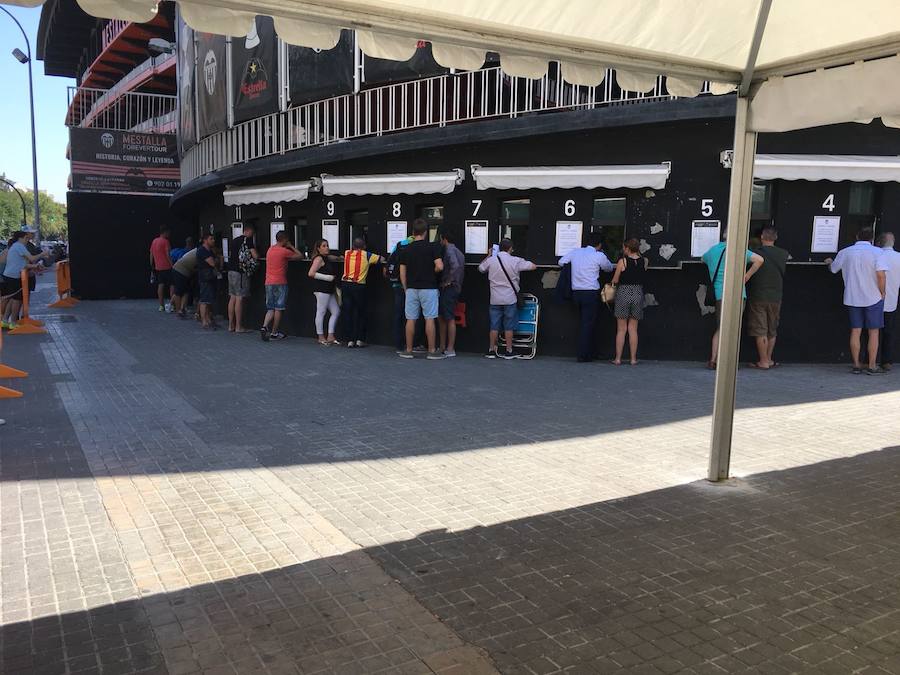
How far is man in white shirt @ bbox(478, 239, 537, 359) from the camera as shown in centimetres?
1076

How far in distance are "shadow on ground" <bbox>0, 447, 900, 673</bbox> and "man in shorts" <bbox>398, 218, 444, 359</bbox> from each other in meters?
6.75

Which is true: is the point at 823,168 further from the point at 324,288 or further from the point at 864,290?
the point at 324,288

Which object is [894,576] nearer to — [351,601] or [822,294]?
[351,601]

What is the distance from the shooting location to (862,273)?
9.65 meters

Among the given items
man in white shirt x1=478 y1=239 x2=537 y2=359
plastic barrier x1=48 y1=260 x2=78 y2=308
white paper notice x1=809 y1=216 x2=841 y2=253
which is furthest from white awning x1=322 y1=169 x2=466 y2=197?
plastic barrier x1=48 y1=260 x2=78 y2=308

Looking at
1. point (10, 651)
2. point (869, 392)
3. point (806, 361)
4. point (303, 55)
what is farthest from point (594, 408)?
point (303, 55)

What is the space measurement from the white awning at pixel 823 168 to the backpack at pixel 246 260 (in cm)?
892

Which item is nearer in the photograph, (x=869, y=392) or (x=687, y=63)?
(x=687, y=63)

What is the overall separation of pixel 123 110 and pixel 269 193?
23793mm

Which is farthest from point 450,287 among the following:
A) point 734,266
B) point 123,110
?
point 123,110

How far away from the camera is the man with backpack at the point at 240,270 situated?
45.2 feet

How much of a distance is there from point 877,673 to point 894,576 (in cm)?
105

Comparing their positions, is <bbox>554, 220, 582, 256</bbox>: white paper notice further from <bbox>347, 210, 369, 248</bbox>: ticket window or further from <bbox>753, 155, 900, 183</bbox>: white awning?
<bbox>347, 210, 369, 248</bbox>: ticket window

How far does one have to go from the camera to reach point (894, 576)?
3.77 metres
